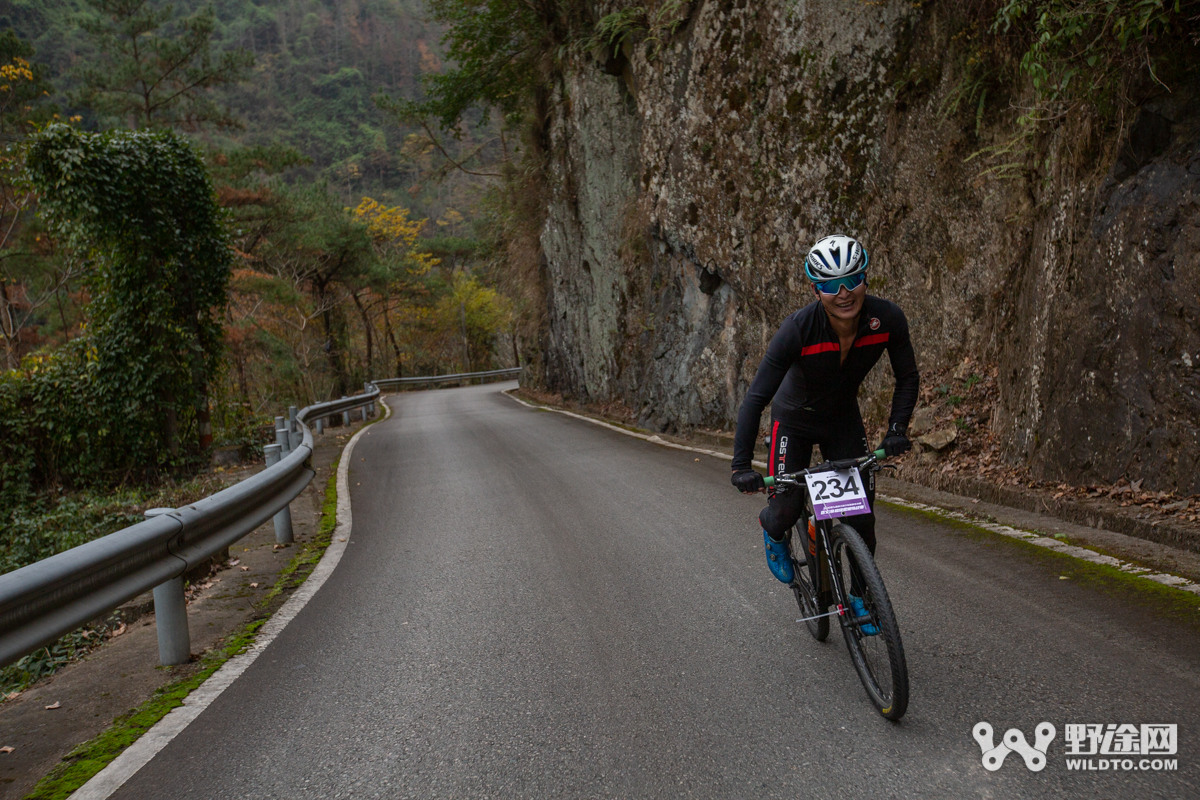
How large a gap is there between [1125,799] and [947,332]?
774 cm

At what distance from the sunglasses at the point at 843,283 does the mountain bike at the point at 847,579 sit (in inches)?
31.4

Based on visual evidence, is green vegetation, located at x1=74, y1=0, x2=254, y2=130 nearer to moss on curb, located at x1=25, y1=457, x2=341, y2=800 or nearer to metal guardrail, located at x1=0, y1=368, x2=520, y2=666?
→ metal guardrail, located at x1=0, y1=368, x2=520, y2=666

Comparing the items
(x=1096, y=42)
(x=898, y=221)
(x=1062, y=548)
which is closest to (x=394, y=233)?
(x=898, y=221)

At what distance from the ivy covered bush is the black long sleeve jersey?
14.5m

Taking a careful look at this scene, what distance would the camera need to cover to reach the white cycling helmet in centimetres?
363

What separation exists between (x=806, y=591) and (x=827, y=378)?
1.18 metres

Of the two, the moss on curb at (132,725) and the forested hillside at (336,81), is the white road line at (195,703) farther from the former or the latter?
the forested hillside at (336,81)

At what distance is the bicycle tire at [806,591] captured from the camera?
162 inches

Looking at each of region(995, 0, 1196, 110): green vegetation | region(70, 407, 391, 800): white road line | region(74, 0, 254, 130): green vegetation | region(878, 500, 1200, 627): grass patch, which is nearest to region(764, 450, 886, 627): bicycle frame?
region(878, 500, 1200, 627): grass patch

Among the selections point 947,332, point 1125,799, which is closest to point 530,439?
point 947,332

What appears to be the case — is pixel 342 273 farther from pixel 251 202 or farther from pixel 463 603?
pixel 463 603

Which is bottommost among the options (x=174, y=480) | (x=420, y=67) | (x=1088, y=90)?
(x=174, y=480)

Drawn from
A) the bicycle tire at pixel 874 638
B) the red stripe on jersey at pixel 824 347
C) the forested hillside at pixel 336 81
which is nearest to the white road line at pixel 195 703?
the bicycle tire at pixel 874 638

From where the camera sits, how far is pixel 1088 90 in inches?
263
